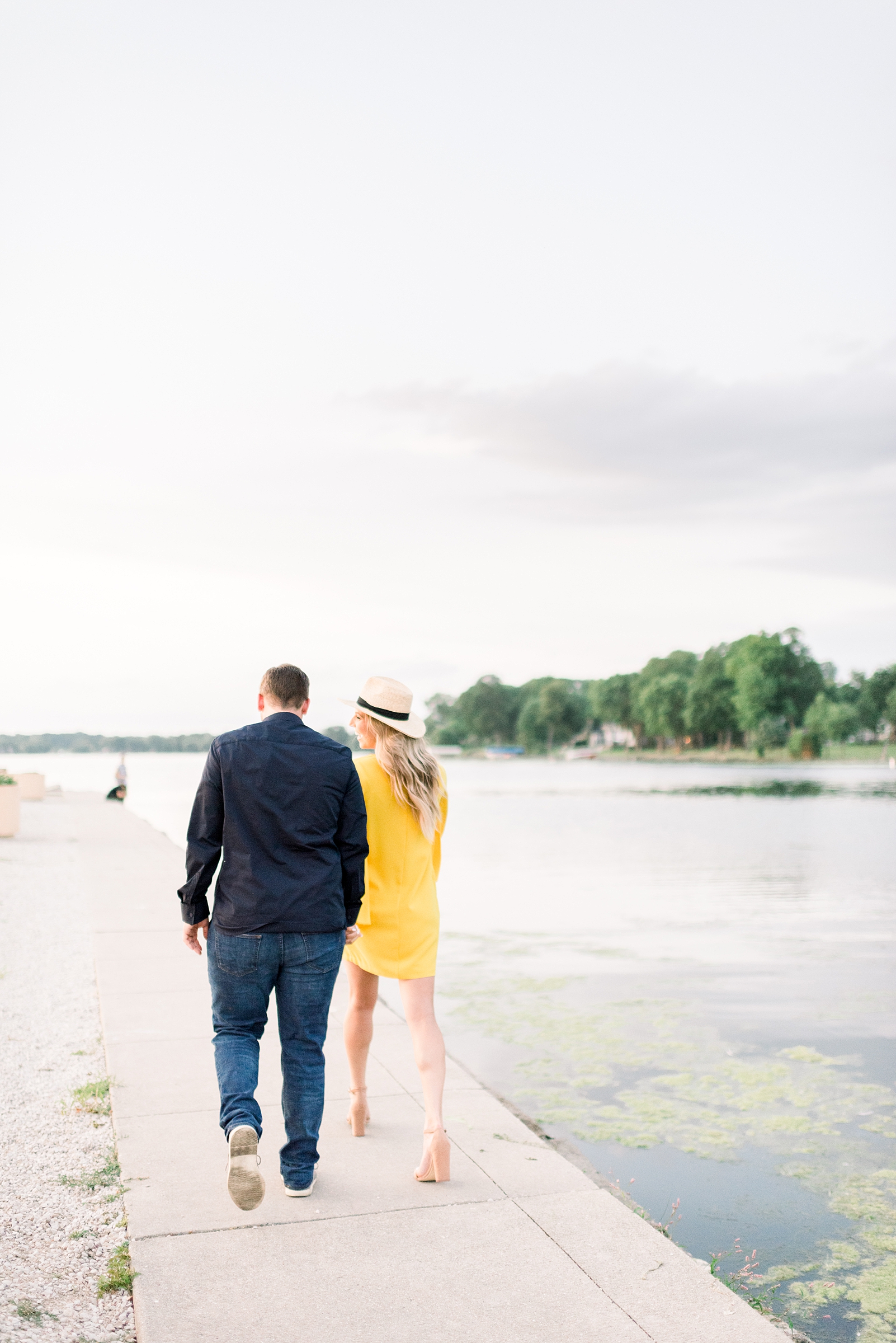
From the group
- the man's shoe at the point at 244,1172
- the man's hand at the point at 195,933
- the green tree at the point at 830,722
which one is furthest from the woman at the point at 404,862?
the green tree at the point at 830,722

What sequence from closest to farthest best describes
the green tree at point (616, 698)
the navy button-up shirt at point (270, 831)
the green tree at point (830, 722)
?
the navy button-up shirt at point (270, 831)
the green tree at point (830, 722)
the green tree at point (616, 698)

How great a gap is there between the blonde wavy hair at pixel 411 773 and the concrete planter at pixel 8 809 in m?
16.2

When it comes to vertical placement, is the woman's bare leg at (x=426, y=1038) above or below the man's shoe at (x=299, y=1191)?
above

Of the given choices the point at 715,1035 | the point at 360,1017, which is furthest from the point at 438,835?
the point at 715,1035

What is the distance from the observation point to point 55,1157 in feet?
14.7

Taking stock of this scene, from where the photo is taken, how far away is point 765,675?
391ft

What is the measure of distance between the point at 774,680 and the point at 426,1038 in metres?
119

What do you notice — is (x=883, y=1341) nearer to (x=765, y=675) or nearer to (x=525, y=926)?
(x=525, y=926)

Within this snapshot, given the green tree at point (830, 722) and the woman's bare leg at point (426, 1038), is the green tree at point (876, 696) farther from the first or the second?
the woman's bare leg at point (426, 1038)

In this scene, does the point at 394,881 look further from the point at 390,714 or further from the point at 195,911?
the point at 195,911

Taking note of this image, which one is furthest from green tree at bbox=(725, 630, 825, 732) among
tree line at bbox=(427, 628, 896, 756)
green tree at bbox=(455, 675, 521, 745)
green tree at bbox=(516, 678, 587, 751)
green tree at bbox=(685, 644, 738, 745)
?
green tree at bbox=(455, 675, 521, 745)

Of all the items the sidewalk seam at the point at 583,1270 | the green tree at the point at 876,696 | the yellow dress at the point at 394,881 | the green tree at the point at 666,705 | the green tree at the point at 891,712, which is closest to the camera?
the sidewalk seam at the point at 583,1270

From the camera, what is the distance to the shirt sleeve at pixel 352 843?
3939 millimetres

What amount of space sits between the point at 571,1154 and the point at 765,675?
119048mm
